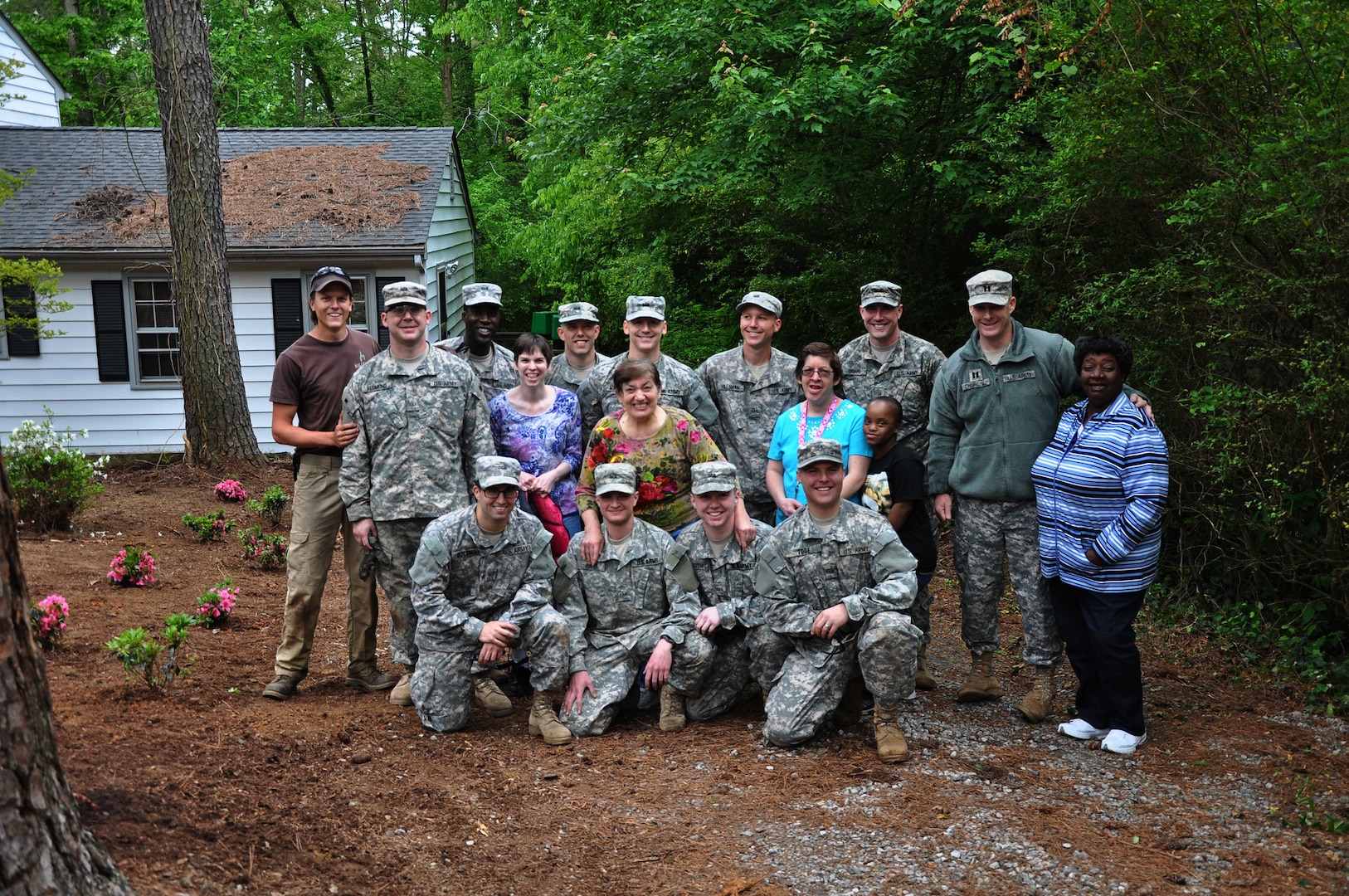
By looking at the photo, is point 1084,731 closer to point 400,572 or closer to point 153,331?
point 400,572

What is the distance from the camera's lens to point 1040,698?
17.3ft

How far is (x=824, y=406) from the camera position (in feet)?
18.0

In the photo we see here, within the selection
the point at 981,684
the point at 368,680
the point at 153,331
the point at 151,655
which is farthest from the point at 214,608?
the point at 153,331

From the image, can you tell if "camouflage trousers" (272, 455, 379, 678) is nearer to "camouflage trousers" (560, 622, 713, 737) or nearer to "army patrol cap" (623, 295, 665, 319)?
"camouflage trousers" (560, 622, 713, 737)

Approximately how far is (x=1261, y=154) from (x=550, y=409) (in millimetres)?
3758

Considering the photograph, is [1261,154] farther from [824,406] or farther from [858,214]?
[858,214]

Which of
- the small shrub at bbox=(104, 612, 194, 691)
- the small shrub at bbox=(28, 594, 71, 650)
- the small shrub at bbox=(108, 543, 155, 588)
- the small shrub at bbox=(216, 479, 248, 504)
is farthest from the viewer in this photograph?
the small shrub at bbox=(216, 479, 248, 504)

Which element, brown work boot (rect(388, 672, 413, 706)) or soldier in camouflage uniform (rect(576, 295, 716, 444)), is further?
soldier in camouflage uniform (rect(576, 295, 716, 444))

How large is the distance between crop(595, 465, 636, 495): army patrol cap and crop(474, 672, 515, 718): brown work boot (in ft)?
3.83

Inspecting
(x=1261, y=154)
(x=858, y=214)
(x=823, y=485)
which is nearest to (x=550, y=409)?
(x=823, y=485)

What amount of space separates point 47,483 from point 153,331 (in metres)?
5.86

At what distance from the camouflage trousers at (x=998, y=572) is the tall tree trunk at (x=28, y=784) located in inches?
153

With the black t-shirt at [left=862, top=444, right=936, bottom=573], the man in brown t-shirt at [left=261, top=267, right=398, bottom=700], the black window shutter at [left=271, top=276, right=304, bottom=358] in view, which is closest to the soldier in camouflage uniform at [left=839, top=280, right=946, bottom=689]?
the black t-shirt at [left=862, top=444, right=936, bottom=573]

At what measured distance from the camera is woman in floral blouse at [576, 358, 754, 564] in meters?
5.38
